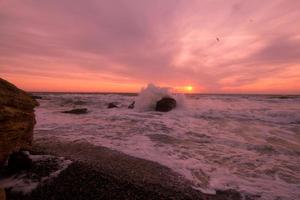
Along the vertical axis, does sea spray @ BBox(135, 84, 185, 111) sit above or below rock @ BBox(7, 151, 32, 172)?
above

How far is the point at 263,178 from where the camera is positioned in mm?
4488

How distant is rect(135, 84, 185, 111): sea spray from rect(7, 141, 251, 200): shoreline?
47.4ft

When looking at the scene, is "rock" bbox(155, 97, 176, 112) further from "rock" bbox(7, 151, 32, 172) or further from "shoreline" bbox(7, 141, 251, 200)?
"rock" bbox(7, 151, 32, 172)

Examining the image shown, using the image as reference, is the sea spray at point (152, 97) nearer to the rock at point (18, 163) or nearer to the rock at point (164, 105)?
the rock at point (164, 105)

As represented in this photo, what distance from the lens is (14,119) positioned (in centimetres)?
402

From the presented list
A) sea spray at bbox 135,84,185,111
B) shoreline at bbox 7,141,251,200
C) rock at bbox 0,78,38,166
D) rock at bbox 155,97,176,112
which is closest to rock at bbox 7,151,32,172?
rock at bbox 0,78,38,166

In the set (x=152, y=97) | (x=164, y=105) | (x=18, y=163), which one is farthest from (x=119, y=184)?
(x=152, y=97)

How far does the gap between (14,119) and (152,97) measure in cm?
1678

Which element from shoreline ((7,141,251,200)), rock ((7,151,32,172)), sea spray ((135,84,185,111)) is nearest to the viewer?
shoreline ((7,141,251,200))

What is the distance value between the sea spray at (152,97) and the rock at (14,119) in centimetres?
1466

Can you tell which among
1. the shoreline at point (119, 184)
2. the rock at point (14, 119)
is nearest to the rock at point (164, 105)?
the shoreline at point (119, 184)

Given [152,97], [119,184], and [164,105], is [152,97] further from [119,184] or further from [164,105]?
[119,184]

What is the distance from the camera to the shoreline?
3115 millimetres

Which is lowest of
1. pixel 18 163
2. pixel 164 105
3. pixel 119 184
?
pixel 119 184
